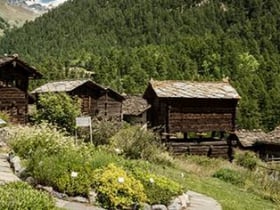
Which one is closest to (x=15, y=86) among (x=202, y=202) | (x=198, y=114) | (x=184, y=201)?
(x=198, y=114)

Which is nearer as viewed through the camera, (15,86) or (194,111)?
(194,111)

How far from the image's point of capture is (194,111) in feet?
105

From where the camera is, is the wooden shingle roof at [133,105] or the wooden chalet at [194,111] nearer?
the wooden chalet at [194,111]

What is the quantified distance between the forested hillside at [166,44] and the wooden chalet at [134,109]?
12.8 metres

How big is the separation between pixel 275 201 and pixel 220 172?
4027 millimetres

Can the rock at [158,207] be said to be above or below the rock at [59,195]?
below

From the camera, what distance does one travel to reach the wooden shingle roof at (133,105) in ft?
221

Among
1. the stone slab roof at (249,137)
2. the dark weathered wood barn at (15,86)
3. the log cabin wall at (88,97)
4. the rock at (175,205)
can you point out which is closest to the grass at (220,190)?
Answer: the rock at (175,205)

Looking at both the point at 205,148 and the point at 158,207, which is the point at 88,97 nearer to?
the point at 205,148

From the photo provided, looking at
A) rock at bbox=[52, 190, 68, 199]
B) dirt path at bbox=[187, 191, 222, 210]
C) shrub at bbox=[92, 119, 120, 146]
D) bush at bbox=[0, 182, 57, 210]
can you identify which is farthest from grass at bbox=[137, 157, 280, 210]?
bush at bbox=[0, 182, 57, 210]

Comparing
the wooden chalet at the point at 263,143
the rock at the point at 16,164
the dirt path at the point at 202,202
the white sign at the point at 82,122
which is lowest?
the wooden chalet at the point at 263,143

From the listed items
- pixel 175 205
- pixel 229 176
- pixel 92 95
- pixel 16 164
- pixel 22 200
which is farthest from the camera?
pixel 92 95

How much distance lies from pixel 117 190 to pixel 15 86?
2842 centimetres

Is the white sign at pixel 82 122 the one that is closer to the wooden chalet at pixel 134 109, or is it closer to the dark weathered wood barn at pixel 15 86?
the dark weathered wood barn at pixel 15 86
